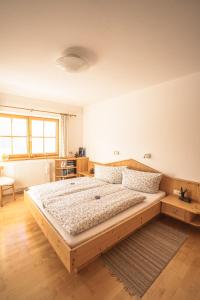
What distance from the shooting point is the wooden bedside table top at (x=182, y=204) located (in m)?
2.10

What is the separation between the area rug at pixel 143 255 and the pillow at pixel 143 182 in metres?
0.59

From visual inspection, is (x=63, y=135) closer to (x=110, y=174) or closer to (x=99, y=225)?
(x=110, y=174)

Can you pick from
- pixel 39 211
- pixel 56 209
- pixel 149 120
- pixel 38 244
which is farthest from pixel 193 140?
pixel 38 244

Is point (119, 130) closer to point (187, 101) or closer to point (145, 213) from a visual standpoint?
point (187, 101)

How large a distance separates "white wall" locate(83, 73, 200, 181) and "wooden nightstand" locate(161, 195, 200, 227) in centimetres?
43

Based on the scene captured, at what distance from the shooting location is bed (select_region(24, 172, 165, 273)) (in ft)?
4.63

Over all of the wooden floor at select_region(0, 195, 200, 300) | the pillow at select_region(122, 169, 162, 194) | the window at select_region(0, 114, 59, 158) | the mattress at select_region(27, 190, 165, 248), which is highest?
the window at select_region(0, 114, 59, 158)

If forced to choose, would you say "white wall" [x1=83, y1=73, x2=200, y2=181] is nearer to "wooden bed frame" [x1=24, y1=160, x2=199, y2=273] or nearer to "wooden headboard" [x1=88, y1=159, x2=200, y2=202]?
"wooden headboard" [x1=88, y1=159, x2=200, y2=202]

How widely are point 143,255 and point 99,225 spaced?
680 millimetres

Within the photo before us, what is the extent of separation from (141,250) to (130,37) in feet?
7.94

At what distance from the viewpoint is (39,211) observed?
2.04 meters

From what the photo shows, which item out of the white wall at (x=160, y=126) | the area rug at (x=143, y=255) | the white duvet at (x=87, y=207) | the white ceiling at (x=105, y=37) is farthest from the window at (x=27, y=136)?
the area rug at (x=143, y=255)

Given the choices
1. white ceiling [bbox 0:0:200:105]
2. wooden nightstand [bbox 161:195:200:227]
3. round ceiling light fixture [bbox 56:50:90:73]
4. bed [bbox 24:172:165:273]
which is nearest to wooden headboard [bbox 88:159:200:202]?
wooden nightstand [bbox 161:195:200:227]

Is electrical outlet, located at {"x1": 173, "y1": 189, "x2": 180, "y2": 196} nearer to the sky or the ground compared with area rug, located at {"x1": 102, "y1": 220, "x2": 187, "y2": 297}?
nearer to the sky
